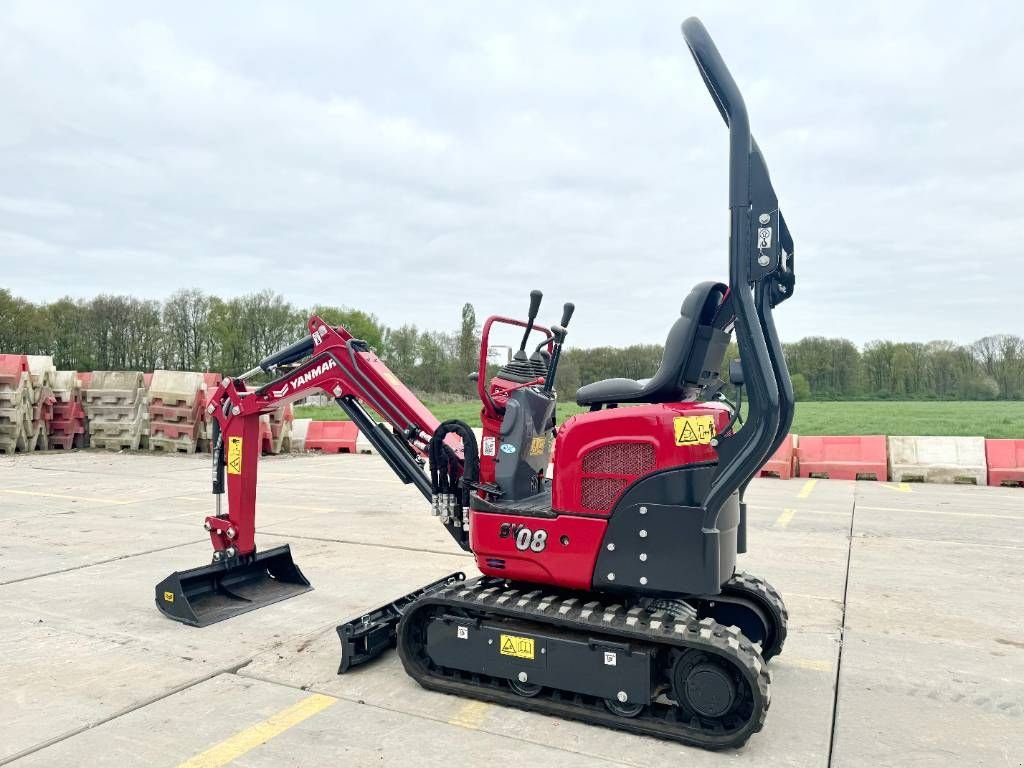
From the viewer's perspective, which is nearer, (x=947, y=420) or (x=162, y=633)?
(x=162, y=633)

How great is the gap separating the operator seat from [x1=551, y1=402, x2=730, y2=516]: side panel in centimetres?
10

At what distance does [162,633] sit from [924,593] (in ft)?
21.5

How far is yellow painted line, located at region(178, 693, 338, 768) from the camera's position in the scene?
3.79 meters

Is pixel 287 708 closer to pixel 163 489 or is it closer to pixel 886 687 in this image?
pixel 886 687

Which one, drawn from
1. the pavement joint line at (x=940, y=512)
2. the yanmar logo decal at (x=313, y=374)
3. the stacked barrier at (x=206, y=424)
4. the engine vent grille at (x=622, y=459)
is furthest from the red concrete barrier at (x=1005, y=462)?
the stacked barrier at (x=206, y=424)

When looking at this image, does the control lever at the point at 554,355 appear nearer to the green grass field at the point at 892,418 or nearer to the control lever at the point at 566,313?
the control lever at the point at 566,313

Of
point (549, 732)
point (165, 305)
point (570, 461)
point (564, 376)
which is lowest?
point (549, 732)

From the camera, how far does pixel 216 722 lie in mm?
4215

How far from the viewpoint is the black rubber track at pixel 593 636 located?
A: 13.0ft

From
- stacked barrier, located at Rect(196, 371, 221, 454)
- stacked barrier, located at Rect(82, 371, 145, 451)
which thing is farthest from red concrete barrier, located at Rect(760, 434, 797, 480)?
stacked barrier, located at Rect(82, 371, 145, 451)

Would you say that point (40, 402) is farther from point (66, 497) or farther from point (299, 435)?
point (66, 497)

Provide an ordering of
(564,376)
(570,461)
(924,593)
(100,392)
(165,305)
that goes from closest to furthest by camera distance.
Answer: (570,461) → (924,593) → (564,376) → (100,392) → (165,305)

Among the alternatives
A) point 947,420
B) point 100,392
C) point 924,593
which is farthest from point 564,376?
point 947,420

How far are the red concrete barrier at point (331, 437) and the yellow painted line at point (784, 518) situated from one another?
41.2 ft
